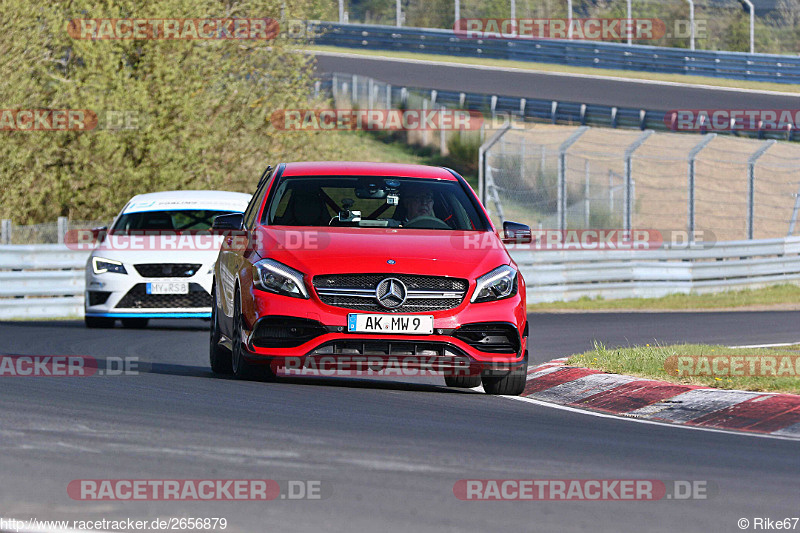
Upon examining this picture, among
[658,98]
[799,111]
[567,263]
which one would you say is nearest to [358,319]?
[567,263]

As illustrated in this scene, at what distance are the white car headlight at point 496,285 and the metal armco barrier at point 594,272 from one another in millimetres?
12179

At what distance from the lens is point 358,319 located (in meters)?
9.03

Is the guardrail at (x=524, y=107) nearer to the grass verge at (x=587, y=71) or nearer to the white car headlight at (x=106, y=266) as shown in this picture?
the grass verge at (x=587, y=71)

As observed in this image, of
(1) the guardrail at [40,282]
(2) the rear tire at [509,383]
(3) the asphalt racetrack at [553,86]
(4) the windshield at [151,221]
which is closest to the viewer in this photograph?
(2) the rear tire at [509,383]

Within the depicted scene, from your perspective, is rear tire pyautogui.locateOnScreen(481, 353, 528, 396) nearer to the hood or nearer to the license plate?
the hood

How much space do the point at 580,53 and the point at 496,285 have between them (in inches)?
1620

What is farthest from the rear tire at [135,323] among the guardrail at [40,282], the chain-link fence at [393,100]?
the chain-link fence at [393,100]

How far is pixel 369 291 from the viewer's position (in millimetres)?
9070

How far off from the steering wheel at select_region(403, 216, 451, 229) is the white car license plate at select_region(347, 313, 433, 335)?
1220mm

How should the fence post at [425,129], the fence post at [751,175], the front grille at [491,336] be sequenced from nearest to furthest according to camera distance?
the front grille at [491,336]
the fence post at [751,175]
the fence post at [425,129]

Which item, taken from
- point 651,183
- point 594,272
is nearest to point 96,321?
point 594,272

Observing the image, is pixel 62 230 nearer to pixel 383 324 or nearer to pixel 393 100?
pixel 383 324

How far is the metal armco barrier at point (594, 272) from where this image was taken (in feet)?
66.0

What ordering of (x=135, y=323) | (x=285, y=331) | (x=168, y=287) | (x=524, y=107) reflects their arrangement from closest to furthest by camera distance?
1. (x=285, y=331)
2. (x=168, y=287)
3. (x=135, y=323)
4. (x=524, y=107)
